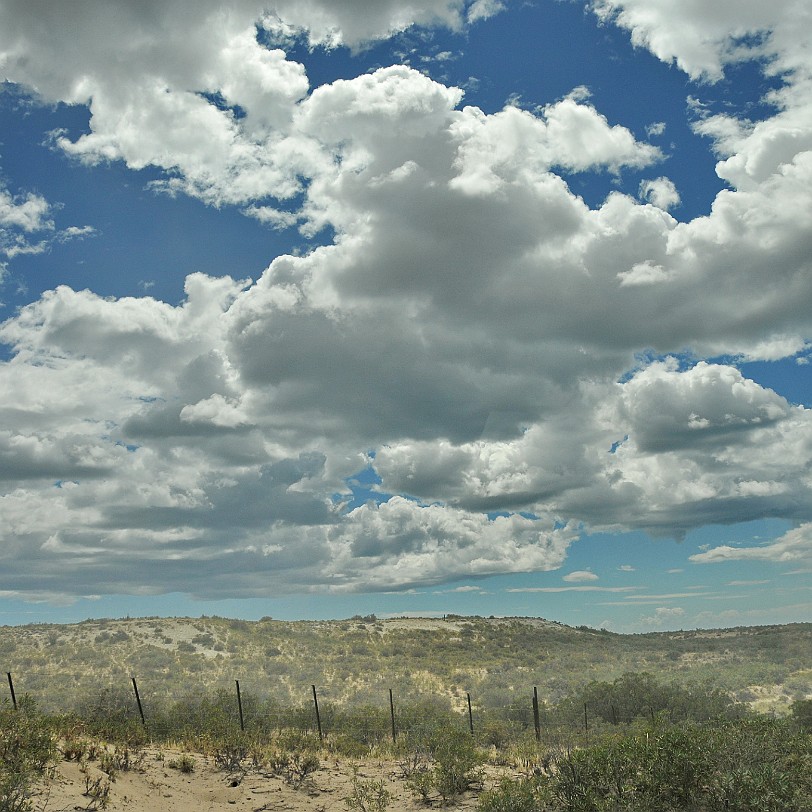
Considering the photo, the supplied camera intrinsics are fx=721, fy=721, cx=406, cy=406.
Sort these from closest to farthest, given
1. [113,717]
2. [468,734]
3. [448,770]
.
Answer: [448,770] < [468,734] < [113,717]

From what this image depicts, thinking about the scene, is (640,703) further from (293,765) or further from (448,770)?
(293,765)

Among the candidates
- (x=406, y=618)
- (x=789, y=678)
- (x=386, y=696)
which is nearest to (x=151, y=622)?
(x=406, y=618)

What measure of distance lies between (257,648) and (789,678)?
169ft

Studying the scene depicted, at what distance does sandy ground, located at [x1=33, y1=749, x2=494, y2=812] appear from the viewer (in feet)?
56.6

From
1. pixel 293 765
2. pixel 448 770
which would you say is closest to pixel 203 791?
pixel 293 765

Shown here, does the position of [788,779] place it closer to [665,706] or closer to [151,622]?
[665,706]

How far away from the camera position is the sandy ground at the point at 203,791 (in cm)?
1727

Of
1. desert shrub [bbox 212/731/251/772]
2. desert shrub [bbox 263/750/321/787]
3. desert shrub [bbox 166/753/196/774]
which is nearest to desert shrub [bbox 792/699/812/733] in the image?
desert shrub [bbox 263/750/321/787]

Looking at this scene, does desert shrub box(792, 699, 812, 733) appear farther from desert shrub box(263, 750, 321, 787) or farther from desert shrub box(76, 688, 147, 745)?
desert shrub box(76, 688, 147, 745)

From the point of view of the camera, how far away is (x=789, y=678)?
182ft

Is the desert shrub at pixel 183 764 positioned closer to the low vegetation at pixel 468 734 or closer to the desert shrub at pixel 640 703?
the low vegetation at pixel 468 734

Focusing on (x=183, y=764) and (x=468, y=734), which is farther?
(x=468, y=734)

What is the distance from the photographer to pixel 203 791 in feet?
65.7

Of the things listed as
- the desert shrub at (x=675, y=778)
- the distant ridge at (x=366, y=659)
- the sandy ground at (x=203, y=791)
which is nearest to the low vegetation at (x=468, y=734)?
the desert shrub at (x=675, y=778)
